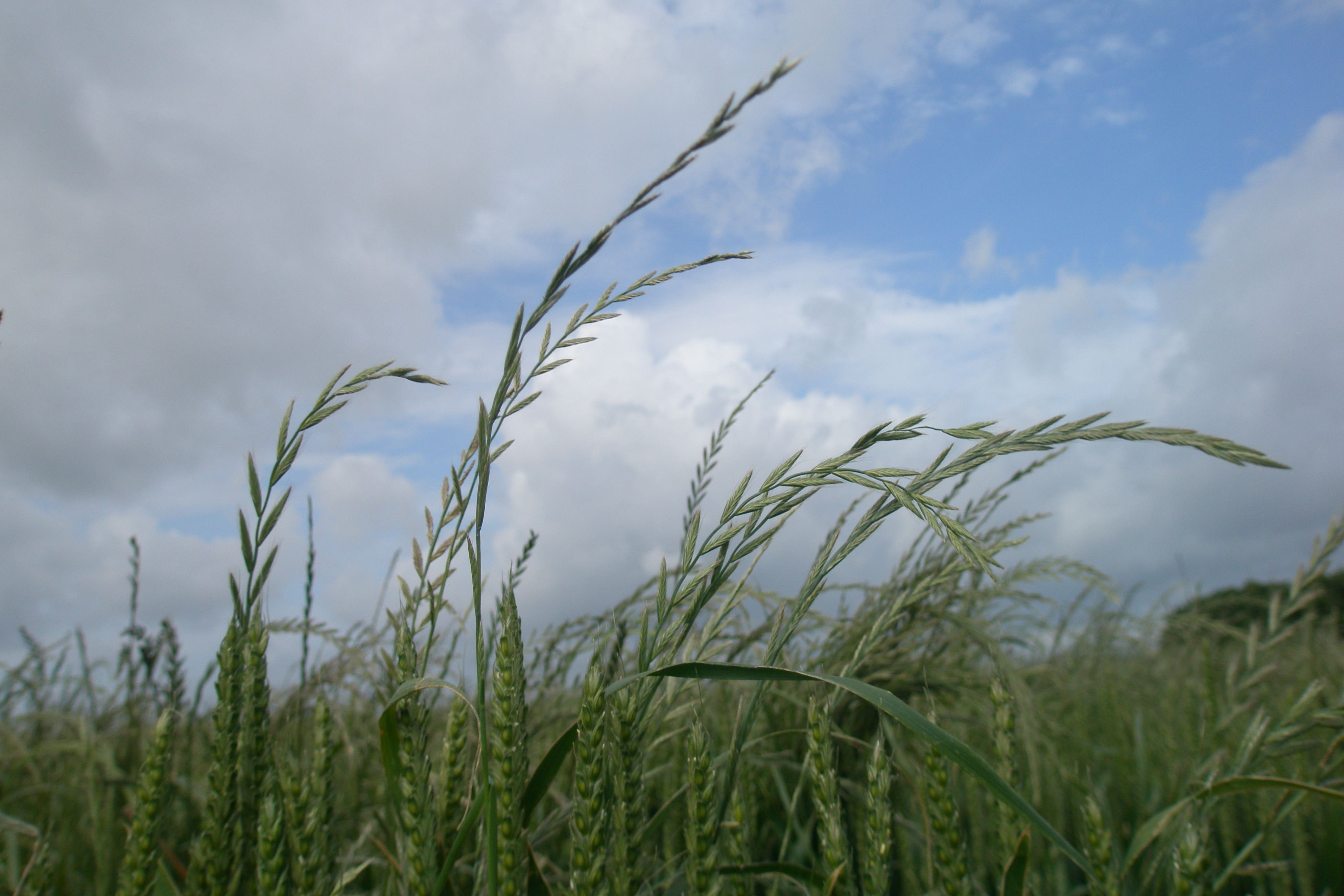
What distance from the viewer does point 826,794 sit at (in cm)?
90

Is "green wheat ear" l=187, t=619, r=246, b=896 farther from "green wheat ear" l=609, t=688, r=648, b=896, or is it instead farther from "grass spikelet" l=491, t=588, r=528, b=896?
"green wheat ear" l=609, t=688, r=648, b=896

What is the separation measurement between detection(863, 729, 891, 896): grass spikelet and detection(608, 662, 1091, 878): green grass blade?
46 millimetres

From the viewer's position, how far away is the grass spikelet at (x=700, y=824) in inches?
31.4

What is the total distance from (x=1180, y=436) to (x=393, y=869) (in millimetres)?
1252

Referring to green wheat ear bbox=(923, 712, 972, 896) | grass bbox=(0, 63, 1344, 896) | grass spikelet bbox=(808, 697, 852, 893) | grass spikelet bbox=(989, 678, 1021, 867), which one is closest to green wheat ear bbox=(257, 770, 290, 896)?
grass bbox=(0, 63, 1344, 896)

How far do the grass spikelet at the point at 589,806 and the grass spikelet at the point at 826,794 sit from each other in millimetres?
254

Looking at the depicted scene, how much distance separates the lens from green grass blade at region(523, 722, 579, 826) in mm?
906

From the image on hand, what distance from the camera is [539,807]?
2.25m

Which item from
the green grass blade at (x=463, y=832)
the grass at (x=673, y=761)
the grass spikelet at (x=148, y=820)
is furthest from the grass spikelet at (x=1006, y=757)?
the grass spikelet at (x=148, y=820)

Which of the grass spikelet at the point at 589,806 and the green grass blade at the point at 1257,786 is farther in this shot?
the green grass blade at the point at 1257,786

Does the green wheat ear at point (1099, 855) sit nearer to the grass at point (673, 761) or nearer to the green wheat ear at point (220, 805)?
the grass at point (673, 761)

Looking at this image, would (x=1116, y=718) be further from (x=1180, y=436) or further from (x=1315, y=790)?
(x=1180, y=436)

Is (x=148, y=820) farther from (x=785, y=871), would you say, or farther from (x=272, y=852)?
(x=785, y=871)

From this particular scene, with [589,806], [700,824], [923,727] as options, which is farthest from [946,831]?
[589,806]
